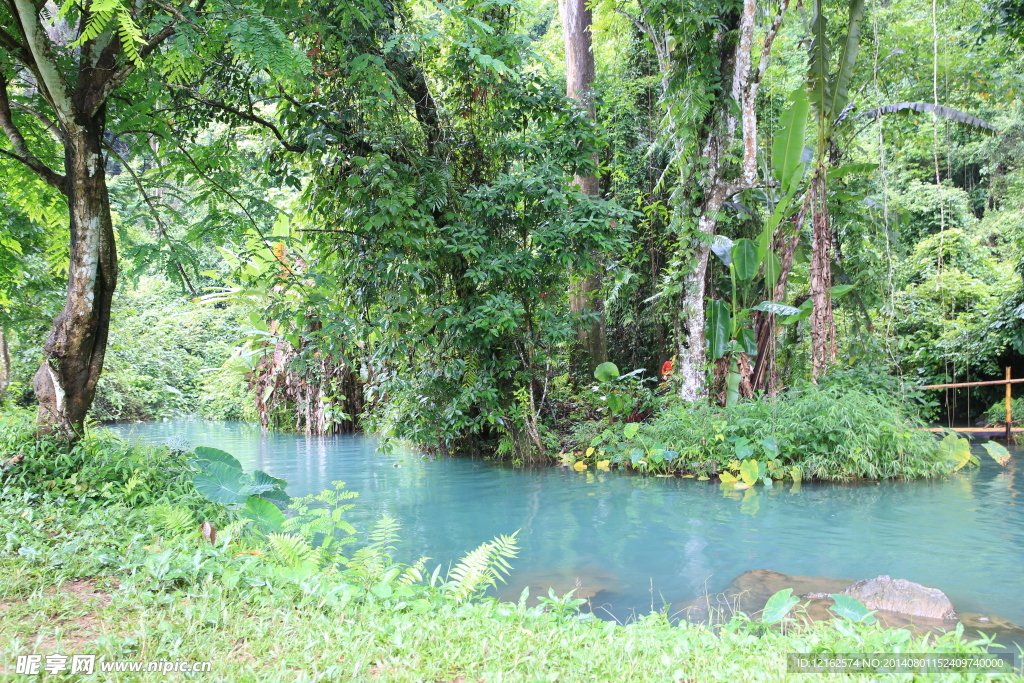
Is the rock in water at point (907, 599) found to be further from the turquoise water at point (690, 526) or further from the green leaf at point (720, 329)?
the green leaf at point (720, 329)

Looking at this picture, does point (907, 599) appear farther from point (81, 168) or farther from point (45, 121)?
point (45, 121)

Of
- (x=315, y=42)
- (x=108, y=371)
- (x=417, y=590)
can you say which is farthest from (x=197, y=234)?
(x=108, y=371)

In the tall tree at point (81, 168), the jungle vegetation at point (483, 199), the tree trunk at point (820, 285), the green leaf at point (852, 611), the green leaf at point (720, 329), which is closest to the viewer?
the green leaf at point (852, 611)

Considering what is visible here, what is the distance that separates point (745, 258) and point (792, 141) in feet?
5.20

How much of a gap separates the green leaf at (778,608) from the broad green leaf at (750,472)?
4818 millimetres

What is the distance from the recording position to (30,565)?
3.40m

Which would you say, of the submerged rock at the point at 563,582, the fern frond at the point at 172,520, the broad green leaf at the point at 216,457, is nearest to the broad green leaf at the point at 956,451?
the submerged rock at the point at 563,582

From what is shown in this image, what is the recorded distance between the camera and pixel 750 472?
804 centimetres

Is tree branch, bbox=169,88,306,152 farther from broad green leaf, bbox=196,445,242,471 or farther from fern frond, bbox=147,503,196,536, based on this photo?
fern frond, bbox=147,503,196,536

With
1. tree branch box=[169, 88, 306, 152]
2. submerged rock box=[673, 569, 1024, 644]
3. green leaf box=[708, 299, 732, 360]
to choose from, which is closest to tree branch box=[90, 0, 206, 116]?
tree branch box=[169, 88, 306, 152]

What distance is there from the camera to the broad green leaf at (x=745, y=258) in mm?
9000

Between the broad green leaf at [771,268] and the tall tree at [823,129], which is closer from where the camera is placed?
the tall tree at [823,129]

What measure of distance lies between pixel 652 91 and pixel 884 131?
4301 millimetres

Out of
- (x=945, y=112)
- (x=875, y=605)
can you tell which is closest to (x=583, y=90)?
(x=945, y=112)
